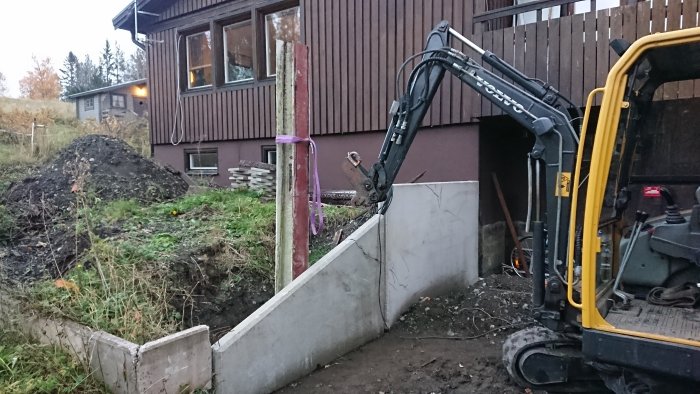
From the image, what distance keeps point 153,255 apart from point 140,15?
845 cm

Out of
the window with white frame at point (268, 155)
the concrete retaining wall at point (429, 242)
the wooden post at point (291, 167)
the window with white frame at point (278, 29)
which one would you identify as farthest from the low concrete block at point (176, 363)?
the window with white frame at point (278, 29)

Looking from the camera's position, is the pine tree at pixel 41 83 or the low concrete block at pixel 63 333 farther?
the pine tree at pixel 41 83

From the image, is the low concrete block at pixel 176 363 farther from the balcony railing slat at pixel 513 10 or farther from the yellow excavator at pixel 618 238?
the balcony railing slat at pixel 513 10

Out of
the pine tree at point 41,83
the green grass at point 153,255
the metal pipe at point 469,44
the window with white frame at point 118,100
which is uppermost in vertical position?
the pine tree at point 41,83

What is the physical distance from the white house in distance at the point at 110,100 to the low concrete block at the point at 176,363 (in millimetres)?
27777

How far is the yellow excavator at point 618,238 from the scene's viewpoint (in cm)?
288

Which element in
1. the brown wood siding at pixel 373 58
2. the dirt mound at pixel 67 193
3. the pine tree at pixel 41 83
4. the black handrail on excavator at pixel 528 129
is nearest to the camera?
the black handrail on excavator at pixel 528 129

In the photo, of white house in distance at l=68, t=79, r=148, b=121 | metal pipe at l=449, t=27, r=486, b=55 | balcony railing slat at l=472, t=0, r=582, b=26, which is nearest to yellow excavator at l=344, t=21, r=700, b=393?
metal pipe at l=449, t=27, r=486, b=55

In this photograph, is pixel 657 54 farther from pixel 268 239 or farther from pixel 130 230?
pixel 130 230

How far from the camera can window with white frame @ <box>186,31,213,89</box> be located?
1063 cm

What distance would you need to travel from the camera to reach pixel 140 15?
11.2 meters

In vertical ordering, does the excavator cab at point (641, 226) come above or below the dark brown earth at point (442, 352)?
above

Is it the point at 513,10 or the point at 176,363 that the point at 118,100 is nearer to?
the point at 513,10

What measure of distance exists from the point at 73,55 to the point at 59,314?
67.5 meters
